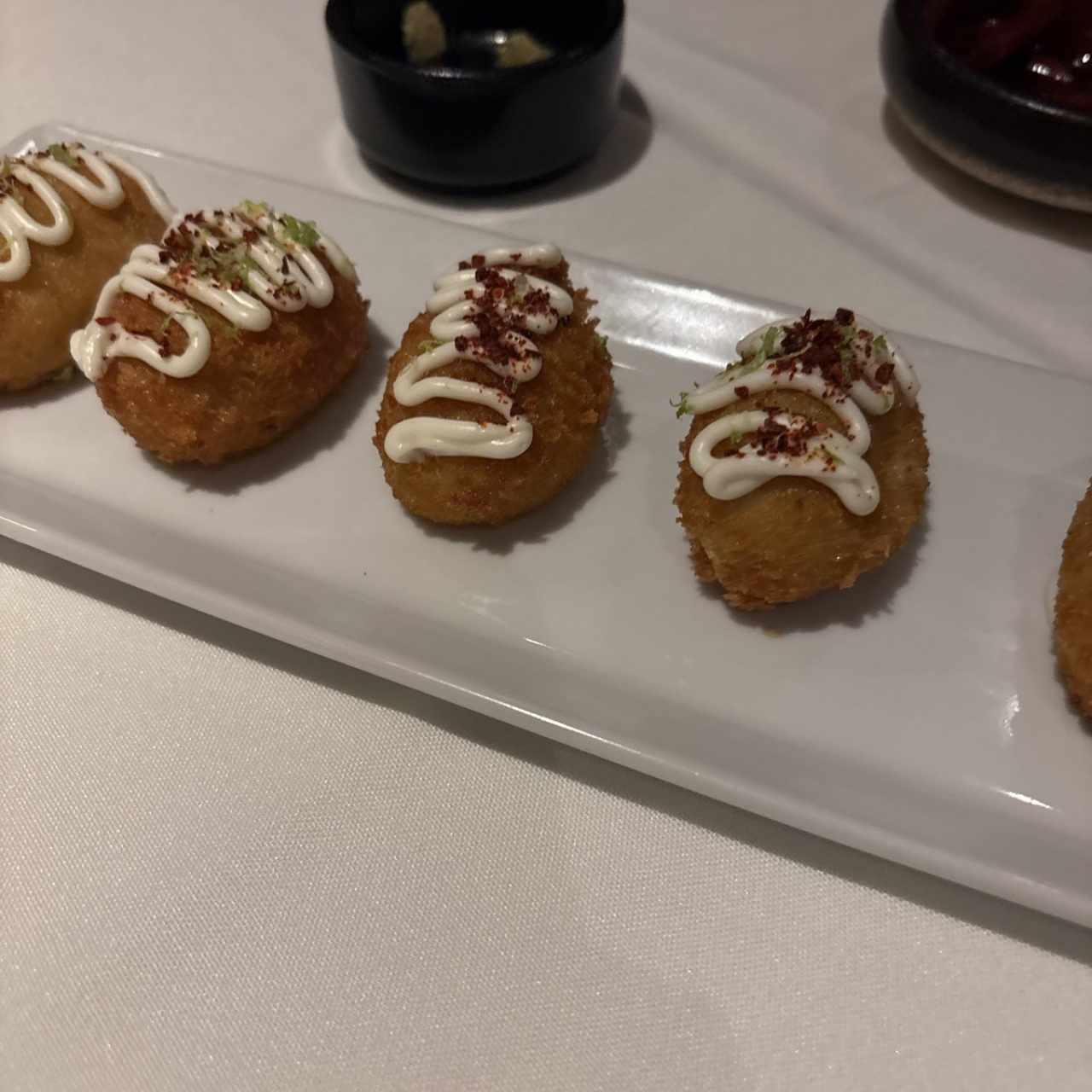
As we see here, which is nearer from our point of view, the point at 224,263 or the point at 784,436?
the point at 784,436

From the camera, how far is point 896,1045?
1245 millimetres

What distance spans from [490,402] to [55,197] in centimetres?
114

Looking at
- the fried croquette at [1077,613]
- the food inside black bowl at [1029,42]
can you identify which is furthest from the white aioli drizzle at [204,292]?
the food inside black bowl at [1029,42]

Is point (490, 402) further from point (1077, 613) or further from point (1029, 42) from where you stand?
point (1029, 42)

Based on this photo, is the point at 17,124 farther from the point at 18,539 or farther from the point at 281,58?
the point at 18,539

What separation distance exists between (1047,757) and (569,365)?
108cm

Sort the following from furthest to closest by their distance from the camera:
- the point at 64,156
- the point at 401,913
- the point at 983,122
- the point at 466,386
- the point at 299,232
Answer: the point at 983,122 → the point at 64,156 → the point at 299,232 → the point at 466,386 → the point at 401,913

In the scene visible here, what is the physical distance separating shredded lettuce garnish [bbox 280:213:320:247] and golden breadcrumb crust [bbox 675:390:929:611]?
94cm

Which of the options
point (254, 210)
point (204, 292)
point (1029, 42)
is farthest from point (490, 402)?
point (1029, 42)

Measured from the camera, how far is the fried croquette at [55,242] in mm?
1888

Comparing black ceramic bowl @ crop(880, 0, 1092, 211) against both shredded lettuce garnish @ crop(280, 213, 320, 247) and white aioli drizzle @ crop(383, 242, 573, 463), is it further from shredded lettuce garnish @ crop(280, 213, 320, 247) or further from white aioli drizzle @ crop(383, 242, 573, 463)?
shredded lettuce garnish @ crop(280, 213, 320, 247)

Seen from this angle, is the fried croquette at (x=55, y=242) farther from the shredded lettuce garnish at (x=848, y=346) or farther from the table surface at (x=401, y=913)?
the shredded lettuce garnish at (x=848, y=346)

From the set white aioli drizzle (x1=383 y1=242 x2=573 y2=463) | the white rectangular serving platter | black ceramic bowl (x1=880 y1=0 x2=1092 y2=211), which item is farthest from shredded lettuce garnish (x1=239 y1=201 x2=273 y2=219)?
black ceramic bowl (x1=880 y1=0 x2=1092 y2=211)

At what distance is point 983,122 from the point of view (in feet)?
7.26
